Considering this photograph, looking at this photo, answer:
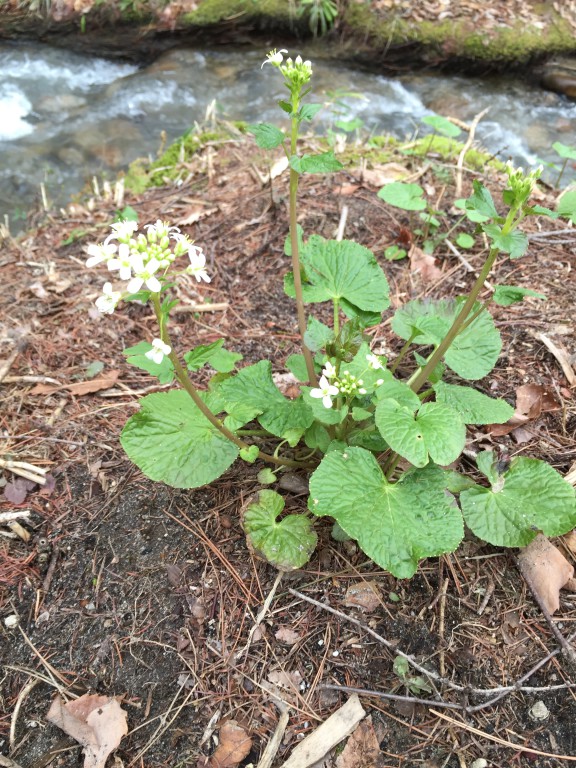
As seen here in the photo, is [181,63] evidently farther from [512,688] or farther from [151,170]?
[512,688]

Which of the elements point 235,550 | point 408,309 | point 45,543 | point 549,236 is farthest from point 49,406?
point 549,236

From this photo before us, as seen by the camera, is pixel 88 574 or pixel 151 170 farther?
pixel 151 170

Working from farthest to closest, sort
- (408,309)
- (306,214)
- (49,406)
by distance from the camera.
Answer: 1. (306,214)
2. (49,406)
3. (408,309)

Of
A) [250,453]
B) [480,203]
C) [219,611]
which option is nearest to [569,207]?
[480,203]

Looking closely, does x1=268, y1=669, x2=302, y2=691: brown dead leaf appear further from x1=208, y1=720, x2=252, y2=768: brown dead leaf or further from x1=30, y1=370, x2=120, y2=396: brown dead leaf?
x1=30, y1=370, x2=120, y2=396: brown dead leaf

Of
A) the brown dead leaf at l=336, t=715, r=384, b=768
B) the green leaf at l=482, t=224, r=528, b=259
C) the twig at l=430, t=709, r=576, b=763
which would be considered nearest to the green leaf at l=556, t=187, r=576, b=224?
the green leaf at l=482, t=224, r=528, b=259

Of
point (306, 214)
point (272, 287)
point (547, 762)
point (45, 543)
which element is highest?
point (306, 214)
